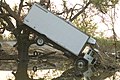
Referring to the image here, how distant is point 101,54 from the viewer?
75.5 feet

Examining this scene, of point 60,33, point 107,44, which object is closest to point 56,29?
point 60,33

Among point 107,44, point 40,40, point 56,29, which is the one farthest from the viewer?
point 107,44

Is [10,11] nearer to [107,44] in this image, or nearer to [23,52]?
[23,52]

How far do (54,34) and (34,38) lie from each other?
2.04 metres

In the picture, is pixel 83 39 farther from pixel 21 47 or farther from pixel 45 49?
pixel 45 49

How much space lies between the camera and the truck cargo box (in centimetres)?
2216

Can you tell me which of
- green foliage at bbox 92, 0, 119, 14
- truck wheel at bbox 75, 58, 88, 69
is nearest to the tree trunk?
truck wheel at bbox 75, 58, 88, 69

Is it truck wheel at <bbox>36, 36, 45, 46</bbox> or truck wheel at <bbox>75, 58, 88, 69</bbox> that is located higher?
truck wheel at <bbox>36, 36, 45, 46</bbox>

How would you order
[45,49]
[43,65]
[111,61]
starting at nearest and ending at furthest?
1. [111,61]
2. [43,65]
3. [45,49]

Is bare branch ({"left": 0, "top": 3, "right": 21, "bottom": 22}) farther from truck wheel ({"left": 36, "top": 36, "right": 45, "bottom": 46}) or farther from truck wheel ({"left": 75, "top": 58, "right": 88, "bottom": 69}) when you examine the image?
truck wheel ({"left": 75, "top": 58, "right": 88, "bottom": 69})

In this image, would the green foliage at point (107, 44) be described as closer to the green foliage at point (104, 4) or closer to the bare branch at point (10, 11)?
the green foliage at point (104, 4)

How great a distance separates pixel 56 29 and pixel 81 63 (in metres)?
2.40

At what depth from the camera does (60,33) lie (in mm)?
22484

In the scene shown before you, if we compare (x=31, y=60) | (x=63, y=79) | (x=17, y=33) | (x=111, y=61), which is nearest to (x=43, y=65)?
(x=31, y=60)
